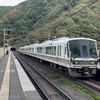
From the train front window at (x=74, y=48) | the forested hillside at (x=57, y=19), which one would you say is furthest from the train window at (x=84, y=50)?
the forested hillside at (x=57, y=19)

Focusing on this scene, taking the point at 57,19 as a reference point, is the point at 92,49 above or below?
below

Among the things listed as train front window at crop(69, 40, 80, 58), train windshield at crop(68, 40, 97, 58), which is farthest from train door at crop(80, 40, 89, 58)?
train front window at crop(69, 40, 80, 58)

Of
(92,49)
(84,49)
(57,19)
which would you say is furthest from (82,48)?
(57,19)

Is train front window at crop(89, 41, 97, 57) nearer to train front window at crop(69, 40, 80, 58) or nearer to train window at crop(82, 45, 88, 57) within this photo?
train window at crop(82, 45, 88, 57)

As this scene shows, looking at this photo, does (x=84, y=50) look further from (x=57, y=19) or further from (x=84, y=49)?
(x=57, y=19)

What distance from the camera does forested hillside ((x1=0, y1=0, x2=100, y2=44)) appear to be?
45281 mm

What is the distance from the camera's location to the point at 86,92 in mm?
11539

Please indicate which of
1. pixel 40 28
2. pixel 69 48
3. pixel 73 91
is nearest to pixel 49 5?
pixel 40 28

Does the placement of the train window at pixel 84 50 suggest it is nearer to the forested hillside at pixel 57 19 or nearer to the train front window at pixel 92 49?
the train front window at pixel 92 49

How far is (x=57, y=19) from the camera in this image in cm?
5325

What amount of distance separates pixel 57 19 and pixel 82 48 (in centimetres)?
3846

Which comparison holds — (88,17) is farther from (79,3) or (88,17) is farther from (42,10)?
(42,10)

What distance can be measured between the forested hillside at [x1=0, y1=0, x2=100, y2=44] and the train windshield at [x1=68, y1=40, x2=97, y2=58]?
20.2 meters

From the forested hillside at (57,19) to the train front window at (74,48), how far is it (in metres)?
20.3
